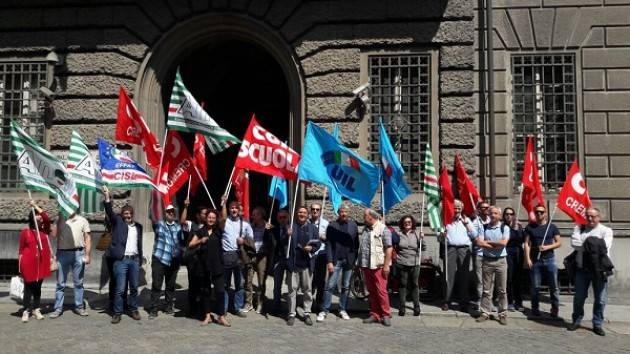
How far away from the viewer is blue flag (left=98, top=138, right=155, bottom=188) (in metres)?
9.08

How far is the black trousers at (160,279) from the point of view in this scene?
884cm

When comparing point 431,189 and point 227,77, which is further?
point 227,77

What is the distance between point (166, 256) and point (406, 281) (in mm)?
3948

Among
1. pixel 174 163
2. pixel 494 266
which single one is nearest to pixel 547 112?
pixel 494 266

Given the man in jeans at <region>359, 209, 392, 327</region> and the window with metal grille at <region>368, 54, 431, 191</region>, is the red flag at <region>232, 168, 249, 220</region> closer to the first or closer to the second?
the man in jeans at <region>359, 209, 392, 327</region>

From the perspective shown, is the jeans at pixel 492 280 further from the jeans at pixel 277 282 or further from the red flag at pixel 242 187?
the red flag at pixel 242 187

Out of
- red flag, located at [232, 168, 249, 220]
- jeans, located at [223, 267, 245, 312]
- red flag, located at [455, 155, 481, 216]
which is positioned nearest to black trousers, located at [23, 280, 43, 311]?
jeans, located at [223, 267, 245, 312]

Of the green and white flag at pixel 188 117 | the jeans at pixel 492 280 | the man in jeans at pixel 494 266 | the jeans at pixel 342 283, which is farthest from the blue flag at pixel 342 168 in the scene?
the jeans at pixel 492 280

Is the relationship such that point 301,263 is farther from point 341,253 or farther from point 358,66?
point 358,66

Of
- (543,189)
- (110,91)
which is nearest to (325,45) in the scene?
(110,91)

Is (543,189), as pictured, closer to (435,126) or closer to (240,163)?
(435,126)

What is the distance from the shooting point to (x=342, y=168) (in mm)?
8984

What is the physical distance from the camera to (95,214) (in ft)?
38.9

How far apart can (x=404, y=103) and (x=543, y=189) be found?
3434 millimetres
